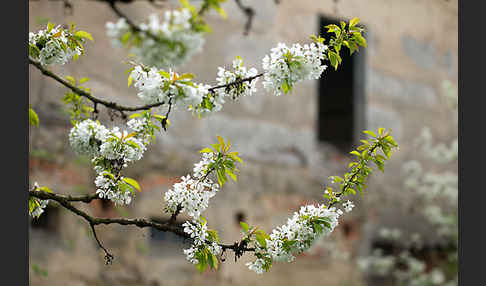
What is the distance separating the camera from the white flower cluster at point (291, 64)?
1553 millimetres

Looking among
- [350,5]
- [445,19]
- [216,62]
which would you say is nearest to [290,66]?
[216,62]

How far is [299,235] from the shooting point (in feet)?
5.52

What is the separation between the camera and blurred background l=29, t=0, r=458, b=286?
353 cm

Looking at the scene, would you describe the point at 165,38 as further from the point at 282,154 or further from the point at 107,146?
the point at 282,154

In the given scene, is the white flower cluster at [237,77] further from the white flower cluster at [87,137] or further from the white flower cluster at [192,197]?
the white flower cluster at [87,137]

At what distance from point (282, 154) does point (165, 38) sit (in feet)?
11.5

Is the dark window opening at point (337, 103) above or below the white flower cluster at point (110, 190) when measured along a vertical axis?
above

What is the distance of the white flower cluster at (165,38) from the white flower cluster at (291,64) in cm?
39

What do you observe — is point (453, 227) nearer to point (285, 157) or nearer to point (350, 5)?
point (285, 157)

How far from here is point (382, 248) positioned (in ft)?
17.5

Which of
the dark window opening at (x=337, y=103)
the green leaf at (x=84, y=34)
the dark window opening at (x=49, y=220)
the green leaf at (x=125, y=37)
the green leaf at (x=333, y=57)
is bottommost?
the green leaf at (x=125, y=37)

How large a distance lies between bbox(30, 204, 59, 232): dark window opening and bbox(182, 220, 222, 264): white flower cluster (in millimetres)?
2088

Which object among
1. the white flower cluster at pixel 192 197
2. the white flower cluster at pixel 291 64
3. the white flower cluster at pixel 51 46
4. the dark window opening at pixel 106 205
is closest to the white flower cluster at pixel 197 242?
the white flower cluster at pixel 192 197

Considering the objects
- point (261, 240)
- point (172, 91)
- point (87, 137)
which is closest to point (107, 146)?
point (87, 137)
